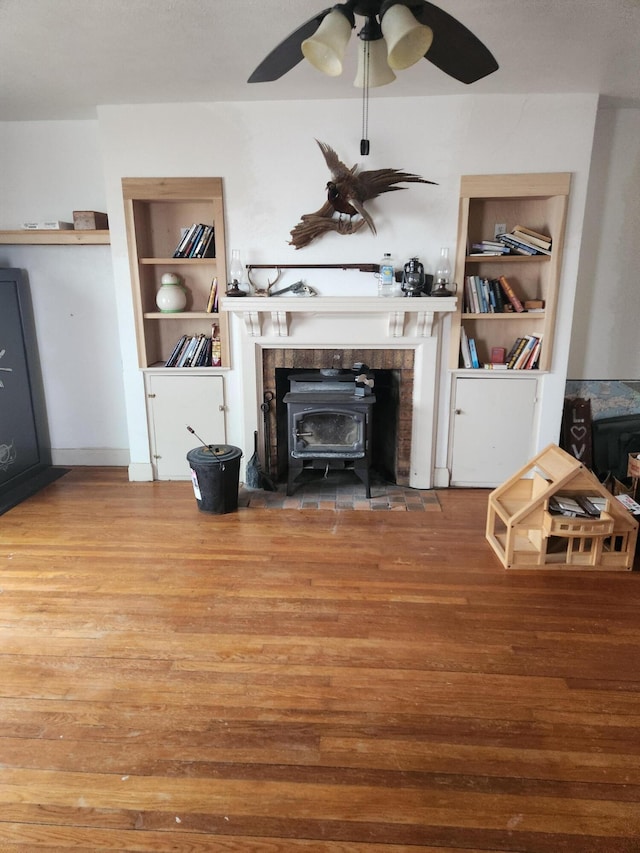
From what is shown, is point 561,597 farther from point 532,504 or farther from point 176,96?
point 176,96

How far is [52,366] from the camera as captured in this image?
412 cm

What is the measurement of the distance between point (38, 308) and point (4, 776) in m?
3.33

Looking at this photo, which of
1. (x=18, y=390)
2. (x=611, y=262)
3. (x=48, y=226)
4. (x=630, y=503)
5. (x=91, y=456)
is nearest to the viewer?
(x=630, y=503)

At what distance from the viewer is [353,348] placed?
3611 millimetres

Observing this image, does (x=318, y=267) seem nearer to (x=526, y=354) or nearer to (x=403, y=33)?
(x=526, y=354)

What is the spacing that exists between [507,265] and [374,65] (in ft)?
6.76

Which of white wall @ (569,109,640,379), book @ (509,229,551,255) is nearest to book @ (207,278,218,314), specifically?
book @ (509,229,551,255)

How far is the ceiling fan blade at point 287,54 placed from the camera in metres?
A: 1.74

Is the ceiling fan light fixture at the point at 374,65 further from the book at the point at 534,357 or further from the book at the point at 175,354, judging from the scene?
the book at the point at 175,354

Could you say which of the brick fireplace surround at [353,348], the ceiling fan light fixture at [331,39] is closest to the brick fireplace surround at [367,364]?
the brick fireplace surround at [353,348]

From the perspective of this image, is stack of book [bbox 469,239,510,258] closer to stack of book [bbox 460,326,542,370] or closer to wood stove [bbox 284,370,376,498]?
stack of book [bbox 460,326,542,370]

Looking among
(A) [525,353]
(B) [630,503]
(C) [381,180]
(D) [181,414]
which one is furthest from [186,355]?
(B) [630,503]

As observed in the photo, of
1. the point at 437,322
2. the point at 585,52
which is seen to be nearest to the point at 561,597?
the point at 437,322

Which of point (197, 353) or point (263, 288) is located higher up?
point (263, 288)
